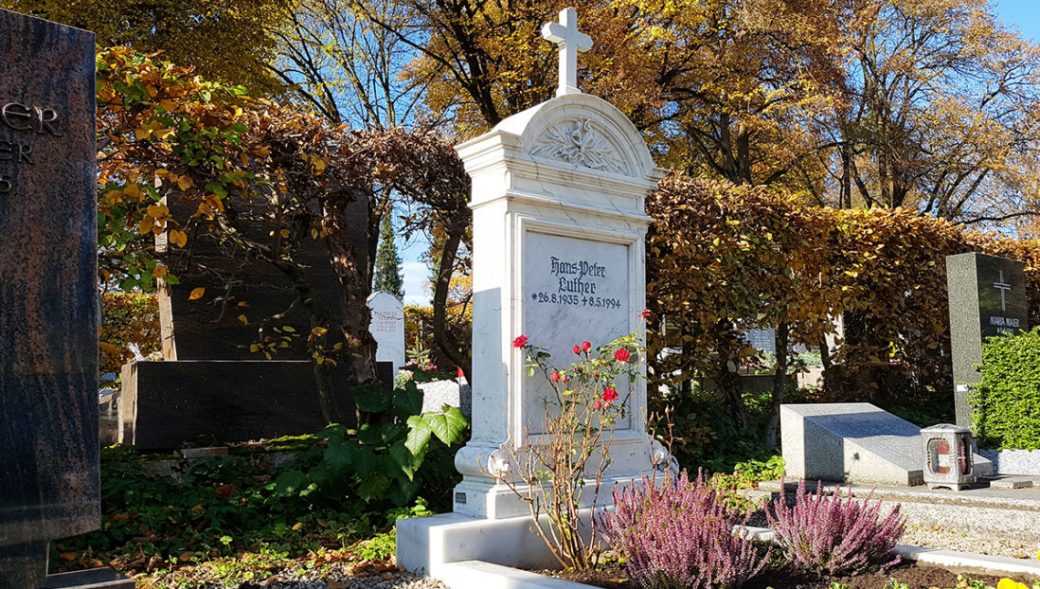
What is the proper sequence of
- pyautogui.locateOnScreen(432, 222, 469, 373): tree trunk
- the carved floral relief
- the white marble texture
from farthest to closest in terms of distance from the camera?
pyautogui.locateOnScreen(432, 222, 469, 373): tree trunk, the carved floral relief, the white marble texture

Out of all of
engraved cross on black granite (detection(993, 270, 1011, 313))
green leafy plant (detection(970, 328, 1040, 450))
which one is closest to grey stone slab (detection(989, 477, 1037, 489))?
green leafy plant (detection(970, 328, 1040, 450))

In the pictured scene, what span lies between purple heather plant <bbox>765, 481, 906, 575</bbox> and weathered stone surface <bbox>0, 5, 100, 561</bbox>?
3.28 metres

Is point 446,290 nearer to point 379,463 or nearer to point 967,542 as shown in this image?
point 379,463

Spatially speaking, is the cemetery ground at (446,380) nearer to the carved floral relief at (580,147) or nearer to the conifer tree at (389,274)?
the carved floral relief at (580,147)

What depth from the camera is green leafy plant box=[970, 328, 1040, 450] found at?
345 inches

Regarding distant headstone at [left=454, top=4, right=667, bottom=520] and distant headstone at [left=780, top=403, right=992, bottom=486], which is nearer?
distant headstone at [left=454, top=4, right=667, bottom=520]

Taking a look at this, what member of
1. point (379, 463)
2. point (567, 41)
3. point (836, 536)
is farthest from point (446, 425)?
point (567, 41)

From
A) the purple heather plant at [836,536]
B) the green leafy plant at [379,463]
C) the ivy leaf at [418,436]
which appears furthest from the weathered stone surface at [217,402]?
the purple heather plant at [836,536]

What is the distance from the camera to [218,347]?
7.40 metres

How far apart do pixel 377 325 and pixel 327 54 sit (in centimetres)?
770

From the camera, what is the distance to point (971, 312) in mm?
9500

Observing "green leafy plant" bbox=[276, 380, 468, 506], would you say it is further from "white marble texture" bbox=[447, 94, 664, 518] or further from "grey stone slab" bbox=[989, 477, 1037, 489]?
"grey stone slab" bbox=[989, 477, 1037, 489]

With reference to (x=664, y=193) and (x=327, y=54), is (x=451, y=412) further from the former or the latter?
(x=327, y=54)

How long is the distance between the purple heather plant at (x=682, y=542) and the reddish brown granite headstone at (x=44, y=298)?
237 cm
